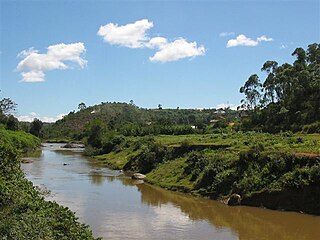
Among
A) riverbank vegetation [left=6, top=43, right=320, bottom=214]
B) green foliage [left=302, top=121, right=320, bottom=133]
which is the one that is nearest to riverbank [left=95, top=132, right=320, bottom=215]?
riverbank vegetation [left=6, top=43, right=320, bottom=214]

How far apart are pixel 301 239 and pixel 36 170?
43886 millimetres

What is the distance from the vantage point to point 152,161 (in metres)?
57.4

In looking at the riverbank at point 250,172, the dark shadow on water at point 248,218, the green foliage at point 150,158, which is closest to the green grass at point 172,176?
the riverbank at point 250,172

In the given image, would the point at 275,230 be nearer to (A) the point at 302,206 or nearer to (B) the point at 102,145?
(A) the point at 302,206

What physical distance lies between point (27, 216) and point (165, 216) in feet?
46.8

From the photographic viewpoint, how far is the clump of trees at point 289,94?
70344mm

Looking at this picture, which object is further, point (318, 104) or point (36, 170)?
point (318, 104)

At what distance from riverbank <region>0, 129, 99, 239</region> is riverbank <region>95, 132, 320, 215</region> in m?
17.5

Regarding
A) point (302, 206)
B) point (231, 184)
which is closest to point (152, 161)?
point (231, 184)

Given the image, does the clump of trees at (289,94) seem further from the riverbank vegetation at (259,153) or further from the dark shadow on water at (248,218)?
the dark shadow on water at (248,218)

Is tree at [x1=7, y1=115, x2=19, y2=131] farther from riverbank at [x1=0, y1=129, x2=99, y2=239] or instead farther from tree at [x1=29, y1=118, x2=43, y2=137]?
riverbank at [x1=0, y1=129, x2=99, y2=239]

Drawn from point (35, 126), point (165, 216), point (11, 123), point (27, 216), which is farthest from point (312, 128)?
point (35, 126)

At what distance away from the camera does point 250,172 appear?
125 feet

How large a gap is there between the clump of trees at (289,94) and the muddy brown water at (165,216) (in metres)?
33.1
